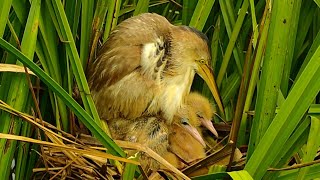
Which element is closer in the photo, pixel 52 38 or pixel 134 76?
pixel 52 38

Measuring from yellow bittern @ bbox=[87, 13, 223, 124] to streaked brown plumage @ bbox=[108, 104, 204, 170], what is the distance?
2 centimetres

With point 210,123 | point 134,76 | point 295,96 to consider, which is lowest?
point 210,123

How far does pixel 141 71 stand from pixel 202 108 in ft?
0.50

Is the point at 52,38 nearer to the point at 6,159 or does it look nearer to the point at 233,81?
the point at 6,159

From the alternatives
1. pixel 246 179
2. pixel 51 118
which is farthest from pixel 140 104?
pixel 246 179

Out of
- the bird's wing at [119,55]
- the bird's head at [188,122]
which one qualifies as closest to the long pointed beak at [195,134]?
the bird's head at [188,122]

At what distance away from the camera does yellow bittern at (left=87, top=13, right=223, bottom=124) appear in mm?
1076

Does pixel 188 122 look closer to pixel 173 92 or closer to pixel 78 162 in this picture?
pixel 173 92

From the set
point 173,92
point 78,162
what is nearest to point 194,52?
point 173,92

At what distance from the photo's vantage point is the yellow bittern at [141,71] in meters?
1.08

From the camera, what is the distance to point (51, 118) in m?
0.99

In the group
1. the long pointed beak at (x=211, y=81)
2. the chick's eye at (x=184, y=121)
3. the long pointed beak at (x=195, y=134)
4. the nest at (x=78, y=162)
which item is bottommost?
the long pointed beak at (x=195, y=134)

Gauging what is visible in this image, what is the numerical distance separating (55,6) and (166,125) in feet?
1.13

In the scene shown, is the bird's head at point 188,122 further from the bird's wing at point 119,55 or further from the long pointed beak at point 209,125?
the bird's wing at point 119,55
